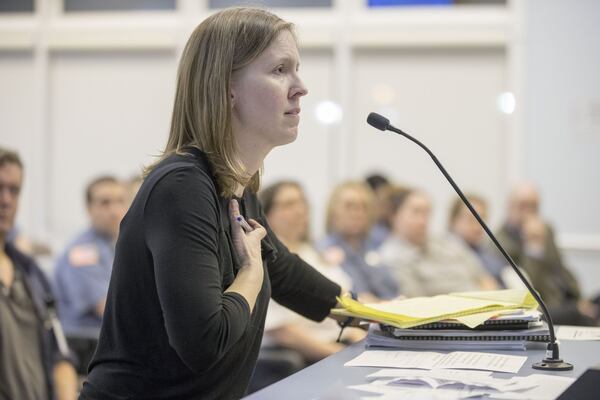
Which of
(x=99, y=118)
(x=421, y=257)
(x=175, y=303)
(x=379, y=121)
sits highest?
(x=379, y=121)

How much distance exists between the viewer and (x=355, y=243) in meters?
4.67

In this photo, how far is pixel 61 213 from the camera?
23.1 ft

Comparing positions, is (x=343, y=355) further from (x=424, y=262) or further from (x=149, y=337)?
(x=424, y=262)

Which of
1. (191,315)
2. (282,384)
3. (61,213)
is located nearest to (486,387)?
(282,384)

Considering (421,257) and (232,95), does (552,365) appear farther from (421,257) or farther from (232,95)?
(421,257)

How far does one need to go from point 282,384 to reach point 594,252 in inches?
206

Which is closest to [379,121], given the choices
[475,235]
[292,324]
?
[292,324]

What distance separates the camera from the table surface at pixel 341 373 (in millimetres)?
1380

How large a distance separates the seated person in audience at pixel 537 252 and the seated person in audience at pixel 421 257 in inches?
17.8

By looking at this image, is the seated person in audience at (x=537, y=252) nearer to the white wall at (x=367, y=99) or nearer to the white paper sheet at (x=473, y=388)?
the white wall at (x=367, y=99)

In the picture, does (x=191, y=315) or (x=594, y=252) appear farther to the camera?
(x=594, y=252)

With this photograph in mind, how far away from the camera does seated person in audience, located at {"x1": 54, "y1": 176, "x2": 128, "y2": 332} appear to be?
14.0ft

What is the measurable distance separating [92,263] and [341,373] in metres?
3.09

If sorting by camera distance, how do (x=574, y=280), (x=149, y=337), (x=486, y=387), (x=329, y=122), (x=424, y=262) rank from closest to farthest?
(x=486, y=387)
(x=149, y=337)
(x=424, y=262)
(x=574, y=280)
(x=329, y=122)
